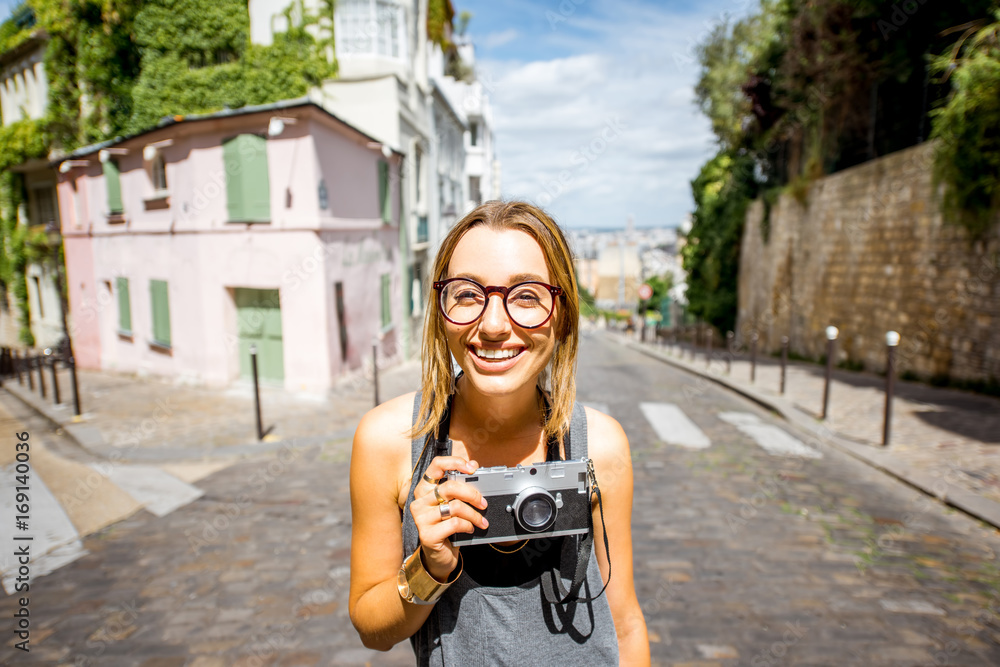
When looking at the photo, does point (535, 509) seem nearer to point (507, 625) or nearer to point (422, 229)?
point (507, 625)

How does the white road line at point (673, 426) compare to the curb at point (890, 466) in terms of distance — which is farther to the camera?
the white road line at point (673, 426)

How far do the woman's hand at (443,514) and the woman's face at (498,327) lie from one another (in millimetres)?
216

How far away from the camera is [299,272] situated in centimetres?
1070

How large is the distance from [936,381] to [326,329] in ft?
35.8

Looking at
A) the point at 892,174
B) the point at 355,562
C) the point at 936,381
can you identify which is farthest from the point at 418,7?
the point at 355,562

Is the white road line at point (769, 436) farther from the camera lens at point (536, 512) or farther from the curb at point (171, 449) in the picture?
the camera lens at point (536, 512)

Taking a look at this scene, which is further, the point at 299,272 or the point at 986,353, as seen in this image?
the point at 299,272

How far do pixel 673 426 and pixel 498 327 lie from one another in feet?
24.5

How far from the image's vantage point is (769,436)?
755 cm

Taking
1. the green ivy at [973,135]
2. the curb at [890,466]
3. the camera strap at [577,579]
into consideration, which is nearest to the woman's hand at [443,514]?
the camera strap at [577,579]

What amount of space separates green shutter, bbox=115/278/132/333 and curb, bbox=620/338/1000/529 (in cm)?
1394

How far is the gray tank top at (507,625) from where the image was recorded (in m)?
1.30

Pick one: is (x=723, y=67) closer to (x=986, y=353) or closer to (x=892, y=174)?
(x=892, y=174)

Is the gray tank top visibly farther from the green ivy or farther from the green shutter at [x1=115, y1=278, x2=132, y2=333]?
Result: the green shutter at [x1=115, y1=278, x2=132, y2=333]
